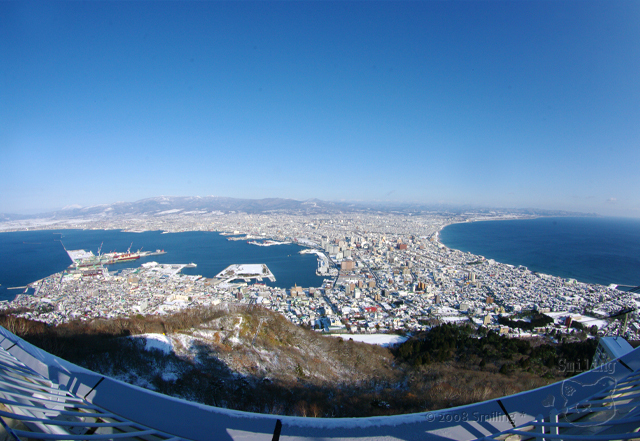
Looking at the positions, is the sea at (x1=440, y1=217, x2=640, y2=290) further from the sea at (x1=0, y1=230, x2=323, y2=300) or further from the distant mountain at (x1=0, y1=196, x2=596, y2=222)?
the distant mountain at (x1=0, y1=196, x2=596, y2=222)

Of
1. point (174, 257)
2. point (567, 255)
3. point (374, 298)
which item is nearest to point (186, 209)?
point (174, 257)

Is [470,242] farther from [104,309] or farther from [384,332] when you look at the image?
[104,309]

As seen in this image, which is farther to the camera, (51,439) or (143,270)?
(143,270)

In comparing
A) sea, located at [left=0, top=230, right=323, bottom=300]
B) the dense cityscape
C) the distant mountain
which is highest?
the distant mountain

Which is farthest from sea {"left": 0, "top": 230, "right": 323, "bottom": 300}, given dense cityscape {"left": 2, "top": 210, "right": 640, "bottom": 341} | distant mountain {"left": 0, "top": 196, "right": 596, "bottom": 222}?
distant mountain {"left": 0, "top": 196, "right": 596, "bottom": 222}

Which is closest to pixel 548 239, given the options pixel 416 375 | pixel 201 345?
pixel 416 375

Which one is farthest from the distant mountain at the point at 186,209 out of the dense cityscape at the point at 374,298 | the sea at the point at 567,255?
the dense cityscape at the point at 374,298

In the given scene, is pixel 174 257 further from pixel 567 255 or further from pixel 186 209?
pixel 186 209

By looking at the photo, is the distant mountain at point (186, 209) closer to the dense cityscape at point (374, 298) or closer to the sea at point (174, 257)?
the sea at point (174, 257)
